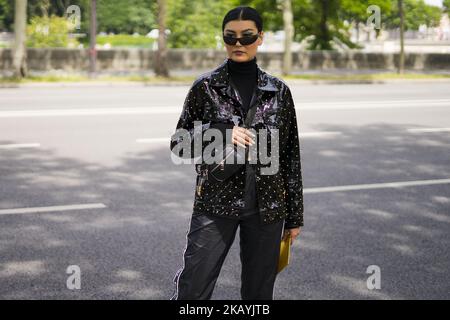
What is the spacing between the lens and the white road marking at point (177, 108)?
14.1 metres

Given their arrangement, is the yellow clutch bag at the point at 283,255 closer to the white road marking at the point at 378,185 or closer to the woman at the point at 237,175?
the woman at the point at 237,175

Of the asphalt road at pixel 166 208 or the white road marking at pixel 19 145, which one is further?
the white road marking at pixel 19 145

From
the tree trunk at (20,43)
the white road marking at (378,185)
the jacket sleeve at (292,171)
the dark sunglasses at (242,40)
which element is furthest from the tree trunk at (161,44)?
the dark sunglasses at (242,40)

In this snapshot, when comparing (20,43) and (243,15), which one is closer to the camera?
(243,15)

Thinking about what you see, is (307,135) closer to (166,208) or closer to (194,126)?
(166,208)

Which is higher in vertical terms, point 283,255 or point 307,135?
point 283,255

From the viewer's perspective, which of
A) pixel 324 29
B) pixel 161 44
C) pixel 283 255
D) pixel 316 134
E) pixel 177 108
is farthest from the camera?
pixel 324 29

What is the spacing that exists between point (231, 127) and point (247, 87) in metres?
0.23

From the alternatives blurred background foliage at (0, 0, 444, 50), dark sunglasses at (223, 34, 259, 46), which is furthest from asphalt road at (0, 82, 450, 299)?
blurred background foliage at (0, 0, 444, 50)

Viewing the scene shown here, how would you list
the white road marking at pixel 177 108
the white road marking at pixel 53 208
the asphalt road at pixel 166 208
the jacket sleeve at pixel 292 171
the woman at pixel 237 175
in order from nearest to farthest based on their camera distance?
the woman at pixel 237 175
the jacket sleeve at pixel 292 171
the asphalt road at pixel 166 208
the white road marking at pixel 53 208
the white road marking at pixel 177 108

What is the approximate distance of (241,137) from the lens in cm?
312

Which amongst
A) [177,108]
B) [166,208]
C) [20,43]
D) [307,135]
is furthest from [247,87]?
[20,43]
